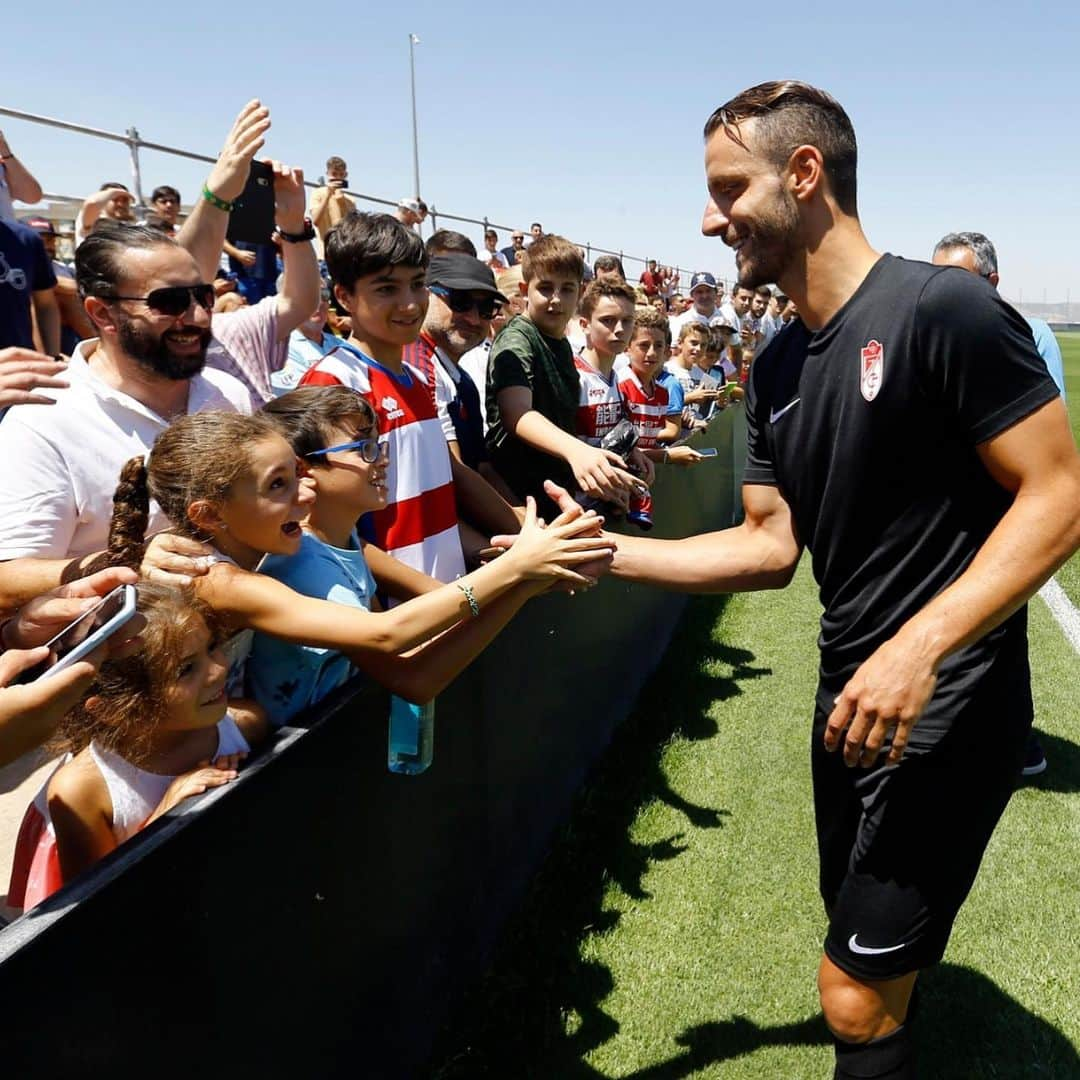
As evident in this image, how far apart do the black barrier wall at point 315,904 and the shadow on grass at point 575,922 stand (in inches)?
4.2

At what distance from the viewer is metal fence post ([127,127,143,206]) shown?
256 inches

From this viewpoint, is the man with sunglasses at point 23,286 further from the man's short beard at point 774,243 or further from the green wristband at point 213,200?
the man's short beard at point 774,243

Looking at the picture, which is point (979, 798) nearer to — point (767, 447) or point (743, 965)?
point (767, 447)

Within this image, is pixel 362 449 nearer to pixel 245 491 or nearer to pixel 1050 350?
pixel 245 491

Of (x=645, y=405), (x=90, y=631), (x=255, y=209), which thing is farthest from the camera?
(x=645, y=405)

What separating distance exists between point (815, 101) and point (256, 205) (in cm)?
222

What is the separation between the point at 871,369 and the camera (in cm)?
190

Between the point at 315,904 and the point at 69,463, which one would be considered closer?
the point at 315,904

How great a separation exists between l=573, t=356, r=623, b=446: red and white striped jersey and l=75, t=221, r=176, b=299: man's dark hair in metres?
2.13

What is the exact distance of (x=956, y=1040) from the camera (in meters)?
2.80

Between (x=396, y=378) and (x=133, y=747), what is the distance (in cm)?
142

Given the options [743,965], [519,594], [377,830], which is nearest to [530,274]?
[519,594]

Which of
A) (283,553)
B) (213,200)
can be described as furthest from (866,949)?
(213,200)

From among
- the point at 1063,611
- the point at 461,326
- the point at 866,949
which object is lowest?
the point at 1063,611
